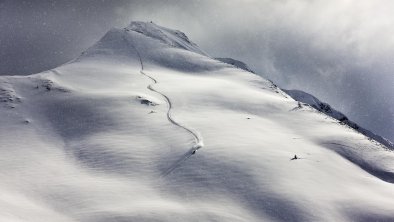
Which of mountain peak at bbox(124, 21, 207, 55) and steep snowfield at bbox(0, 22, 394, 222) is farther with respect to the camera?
mountain peak at bbox(124, 21, 207, 55)

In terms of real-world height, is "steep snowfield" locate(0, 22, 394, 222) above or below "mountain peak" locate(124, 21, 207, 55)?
below

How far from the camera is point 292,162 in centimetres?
1916

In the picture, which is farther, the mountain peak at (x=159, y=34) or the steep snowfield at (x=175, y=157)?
the mountain peak at (x=159, y=34)

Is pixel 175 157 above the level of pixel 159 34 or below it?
below

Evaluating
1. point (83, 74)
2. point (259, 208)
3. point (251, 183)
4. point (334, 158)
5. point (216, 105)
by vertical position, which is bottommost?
point (259, 208)

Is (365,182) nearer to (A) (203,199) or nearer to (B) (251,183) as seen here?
(B) (251,183)

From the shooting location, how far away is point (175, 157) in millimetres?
19594

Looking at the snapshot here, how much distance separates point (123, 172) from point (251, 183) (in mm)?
5665

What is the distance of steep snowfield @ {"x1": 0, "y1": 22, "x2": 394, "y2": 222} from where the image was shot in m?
15.1

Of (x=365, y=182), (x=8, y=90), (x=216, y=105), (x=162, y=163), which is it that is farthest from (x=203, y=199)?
(x=8, y=90)

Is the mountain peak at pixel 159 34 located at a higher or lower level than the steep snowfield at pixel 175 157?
higher

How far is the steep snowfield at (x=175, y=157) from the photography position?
15141 millimetres

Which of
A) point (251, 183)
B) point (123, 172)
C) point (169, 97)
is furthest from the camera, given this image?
point (169, 97)

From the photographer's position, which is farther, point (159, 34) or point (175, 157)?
point (159, 34)
